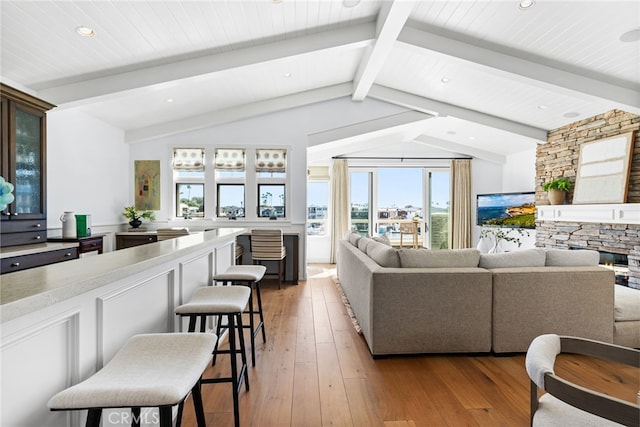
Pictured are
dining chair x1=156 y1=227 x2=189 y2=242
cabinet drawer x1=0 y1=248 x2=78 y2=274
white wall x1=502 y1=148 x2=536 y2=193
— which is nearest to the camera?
cabinet drawer x1=0 y1=248 x2=78 y2=274

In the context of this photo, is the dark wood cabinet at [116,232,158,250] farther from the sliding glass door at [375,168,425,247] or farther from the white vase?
the sliding glass door at [375,168,425,247]

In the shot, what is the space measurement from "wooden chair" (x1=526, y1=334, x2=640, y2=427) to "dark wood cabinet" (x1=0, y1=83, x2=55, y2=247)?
149 inches

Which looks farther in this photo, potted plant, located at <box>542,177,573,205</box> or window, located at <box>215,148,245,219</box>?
window, located at <box>215,148,245,219</box>

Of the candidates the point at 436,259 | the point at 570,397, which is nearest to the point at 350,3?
the point at 436,259

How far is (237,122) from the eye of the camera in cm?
578

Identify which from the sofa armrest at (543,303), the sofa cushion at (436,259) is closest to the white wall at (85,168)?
the sofa cushion at (436,259)

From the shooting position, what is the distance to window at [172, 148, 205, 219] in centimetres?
575

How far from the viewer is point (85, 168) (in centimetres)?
445

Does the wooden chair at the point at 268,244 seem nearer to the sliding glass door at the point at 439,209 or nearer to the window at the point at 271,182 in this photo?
the window at the point at 271,182

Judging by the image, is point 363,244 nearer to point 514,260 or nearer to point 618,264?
Result: point 514,260

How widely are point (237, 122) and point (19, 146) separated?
325 centimetres

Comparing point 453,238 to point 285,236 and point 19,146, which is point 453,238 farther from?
point 19,146

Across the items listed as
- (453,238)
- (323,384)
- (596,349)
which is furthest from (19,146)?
(453,238)

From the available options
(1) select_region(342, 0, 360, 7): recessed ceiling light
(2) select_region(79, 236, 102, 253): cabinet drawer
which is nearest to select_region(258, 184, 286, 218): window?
(2) select_region(79, 236, 102, 253): cabinet drawer
